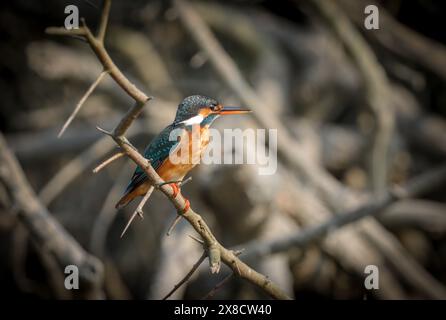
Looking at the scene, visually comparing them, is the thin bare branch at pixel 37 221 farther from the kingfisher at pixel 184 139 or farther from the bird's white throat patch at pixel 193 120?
the bird's white throat patch at pixel 193 120

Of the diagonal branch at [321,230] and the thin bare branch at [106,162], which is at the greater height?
the thin bare branch at [106,162]

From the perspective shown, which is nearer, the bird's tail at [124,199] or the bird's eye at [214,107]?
the bird's eye at [214,107]

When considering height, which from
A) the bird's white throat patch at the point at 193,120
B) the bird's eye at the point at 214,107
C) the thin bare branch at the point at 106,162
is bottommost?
the thin bare branch at the point at 106,162

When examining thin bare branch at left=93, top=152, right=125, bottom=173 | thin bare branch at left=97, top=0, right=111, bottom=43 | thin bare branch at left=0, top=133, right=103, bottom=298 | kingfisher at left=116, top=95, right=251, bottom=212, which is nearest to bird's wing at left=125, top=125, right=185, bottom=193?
kingfisher at left=116, top=95, right=251, bottom=212
